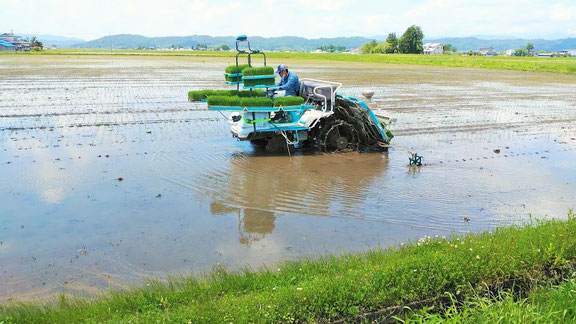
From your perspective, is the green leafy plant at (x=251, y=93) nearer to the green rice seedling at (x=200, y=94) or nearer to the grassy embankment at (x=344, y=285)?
the green rice seedling at (x=200, y=94)

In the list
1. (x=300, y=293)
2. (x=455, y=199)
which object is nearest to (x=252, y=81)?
(x=455, y=199)

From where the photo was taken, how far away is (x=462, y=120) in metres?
15.2

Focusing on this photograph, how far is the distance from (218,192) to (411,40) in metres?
92.4

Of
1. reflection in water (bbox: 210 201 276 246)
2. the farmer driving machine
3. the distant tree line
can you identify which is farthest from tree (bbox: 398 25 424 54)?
reflection in water (bbox: 210 201 276 246)

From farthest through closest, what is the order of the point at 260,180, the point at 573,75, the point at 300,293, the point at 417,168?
1. the point at 573,75
2. the point at 417,168
3. the point at 260,180
4. the point at 300,293

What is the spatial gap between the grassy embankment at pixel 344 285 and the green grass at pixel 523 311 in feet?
0.39

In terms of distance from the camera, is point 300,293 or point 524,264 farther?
point 524,264

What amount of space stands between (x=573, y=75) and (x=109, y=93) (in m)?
32.1

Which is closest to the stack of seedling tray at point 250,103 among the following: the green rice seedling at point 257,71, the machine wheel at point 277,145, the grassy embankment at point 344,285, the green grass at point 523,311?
the green rice seedling at point 257,71

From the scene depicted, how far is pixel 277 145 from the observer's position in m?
10.6

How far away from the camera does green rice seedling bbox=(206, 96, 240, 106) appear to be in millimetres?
9336

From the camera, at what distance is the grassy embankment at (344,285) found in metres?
4.05

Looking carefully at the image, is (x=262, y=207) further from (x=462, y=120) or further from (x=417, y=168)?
(x=462, y=120)

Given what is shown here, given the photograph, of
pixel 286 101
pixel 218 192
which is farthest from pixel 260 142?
pixel 218 192
